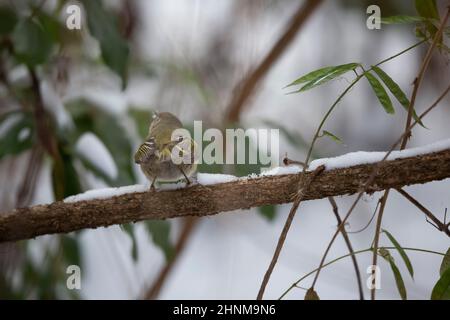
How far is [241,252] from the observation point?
4977mm

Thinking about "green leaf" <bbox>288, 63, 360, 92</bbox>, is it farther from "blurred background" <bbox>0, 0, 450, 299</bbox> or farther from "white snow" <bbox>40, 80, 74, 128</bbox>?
"white snow" <bbox>40, 80, 74, 128</bbox>

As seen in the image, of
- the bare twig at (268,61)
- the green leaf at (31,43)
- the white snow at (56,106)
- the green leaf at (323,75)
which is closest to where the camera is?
the green leaf at (323,75)

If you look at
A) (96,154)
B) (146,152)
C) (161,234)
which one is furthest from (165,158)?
(96,154)

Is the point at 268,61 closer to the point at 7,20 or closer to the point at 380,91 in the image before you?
the point at 7,20

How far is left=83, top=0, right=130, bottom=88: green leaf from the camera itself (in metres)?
2.65

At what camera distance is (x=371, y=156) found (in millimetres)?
1810

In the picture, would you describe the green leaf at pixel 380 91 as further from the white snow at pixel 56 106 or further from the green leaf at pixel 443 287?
the white snow at pixel 56 106

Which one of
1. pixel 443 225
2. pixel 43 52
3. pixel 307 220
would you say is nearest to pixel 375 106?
pixel 307 220

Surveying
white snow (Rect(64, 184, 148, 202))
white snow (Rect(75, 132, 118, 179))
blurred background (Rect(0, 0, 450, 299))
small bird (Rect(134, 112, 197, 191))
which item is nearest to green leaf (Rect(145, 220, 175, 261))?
blurred background (Rect(0, 0, 450, 299))

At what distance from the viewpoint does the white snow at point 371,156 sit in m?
1.75

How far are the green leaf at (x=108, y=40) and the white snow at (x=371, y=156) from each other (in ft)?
3.61

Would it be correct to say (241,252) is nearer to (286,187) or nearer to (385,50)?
(385,50)

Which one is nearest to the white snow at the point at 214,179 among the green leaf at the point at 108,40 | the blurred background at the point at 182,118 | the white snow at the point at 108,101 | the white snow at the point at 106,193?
the white snow at the point at 106,193

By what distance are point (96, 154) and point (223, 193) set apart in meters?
1.14
